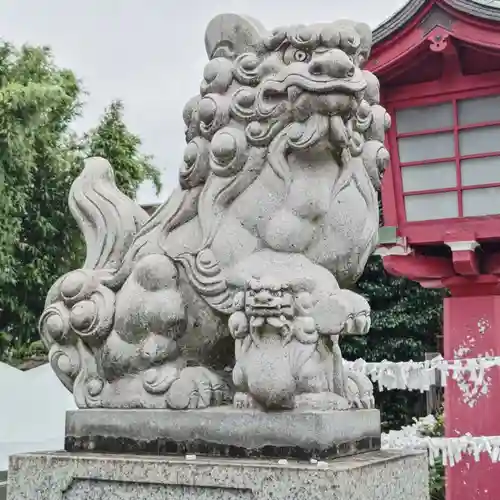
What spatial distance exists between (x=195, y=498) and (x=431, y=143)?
4285mm

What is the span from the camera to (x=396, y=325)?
1127cm

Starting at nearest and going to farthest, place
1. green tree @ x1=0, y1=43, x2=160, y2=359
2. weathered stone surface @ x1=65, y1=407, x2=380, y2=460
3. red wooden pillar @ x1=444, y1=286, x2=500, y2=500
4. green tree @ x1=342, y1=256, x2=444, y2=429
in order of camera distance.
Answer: weathered stone surface @ x1=65, y1=407, x2=380, y2=460
red wooden pillar @ x1=444, y1=286, x2=500, y2=500
green tree @ x1=0, y1=43, x2=160, y2=359
green tree @ x1=342, y1=256, x2=444, y2=429

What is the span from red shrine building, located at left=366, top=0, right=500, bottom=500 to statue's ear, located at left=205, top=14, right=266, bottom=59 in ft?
10.7

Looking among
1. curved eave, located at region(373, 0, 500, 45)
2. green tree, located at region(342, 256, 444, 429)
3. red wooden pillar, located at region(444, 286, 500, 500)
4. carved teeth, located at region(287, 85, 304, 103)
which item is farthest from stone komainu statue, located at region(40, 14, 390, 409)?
green tree, located at region(342, 256, 444, 429)

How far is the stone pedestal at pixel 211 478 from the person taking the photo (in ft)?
6.42

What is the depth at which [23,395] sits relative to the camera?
22.9ft

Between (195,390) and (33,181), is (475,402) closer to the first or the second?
(195,390)

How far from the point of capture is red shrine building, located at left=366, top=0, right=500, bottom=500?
18.1 ft

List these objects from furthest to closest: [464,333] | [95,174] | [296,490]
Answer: [464,333], [95,174], [296,490]

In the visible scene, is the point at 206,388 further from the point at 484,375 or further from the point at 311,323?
the point at 484,375

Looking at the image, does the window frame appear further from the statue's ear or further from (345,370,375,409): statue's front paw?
the statue's ear

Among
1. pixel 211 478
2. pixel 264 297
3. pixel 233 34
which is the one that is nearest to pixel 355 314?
pixel 264 297

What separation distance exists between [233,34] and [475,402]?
163 inches

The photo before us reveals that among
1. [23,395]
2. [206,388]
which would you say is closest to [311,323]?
[206,388]
